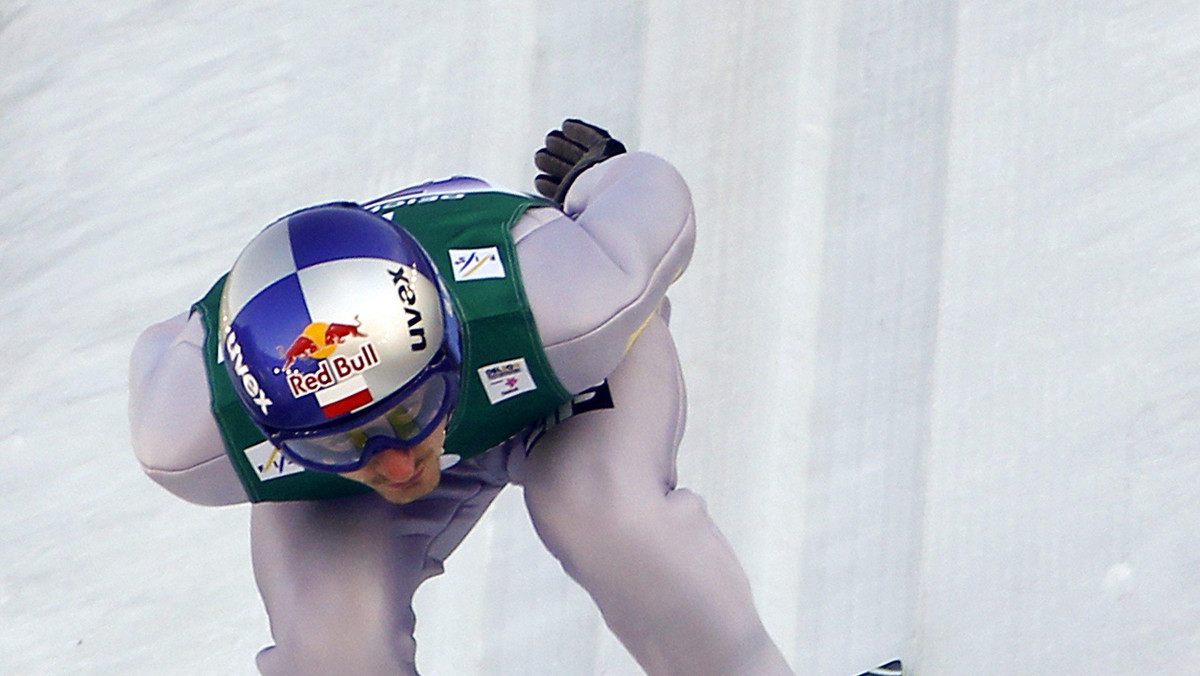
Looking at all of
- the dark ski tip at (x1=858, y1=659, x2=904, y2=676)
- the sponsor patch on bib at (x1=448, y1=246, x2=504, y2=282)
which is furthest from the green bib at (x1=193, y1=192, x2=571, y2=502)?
the dark ski tip at (x1=858, y1=659, x2=904, y2=676)

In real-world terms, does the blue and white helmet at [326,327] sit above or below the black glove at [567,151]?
above

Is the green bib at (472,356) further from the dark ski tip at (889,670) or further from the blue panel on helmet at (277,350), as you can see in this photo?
the dark ski tip at (889,670)

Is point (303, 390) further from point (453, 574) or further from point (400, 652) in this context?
point (453, 574)

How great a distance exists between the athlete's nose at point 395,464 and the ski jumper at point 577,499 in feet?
0.52

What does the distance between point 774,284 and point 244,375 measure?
1.23m

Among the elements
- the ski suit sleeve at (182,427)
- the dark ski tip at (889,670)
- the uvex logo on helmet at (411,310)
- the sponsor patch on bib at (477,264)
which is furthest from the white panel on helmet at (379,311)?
the dark ski tip at (889,670)

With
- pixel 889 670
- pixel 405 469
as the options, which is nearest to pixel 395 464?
pixel 405 469

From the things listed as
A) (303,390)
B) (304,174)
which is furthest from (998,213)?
(303,390)

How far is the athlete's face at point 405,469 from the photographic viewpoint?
144 centimetres

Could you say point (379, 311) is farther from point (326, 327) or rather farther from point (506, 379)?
point (506, 379)

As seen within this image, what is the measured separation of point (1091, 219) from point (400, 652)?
3.74 ft

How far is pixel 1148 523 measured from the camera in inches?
82.5

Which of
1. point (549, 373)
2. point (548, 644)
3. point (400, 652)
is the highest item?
point (549, 373)

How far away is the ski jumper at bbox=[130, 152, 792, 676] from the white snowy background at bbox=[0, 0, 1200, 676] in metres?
0.59
